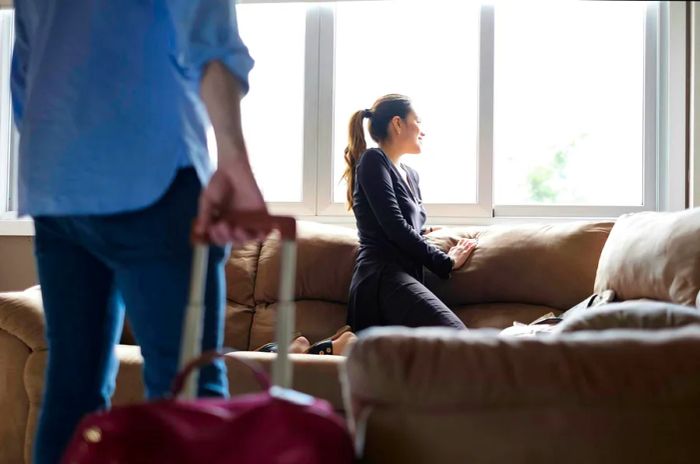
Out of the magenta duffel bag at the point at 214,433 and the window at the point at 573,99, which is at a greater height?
the window at the point at 573,99

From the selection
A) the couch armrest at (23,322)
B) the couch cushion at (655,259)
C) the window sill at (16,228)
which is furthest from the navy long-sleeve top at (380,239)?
the window sill at (16,228)

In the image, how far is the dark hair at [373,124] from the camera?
2.94 metres

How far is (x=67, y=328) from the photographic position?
38.9 inches

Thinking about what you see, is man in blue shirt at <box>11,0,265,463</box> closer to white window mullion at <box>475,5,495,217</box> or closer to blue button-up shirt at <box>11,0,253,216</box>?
blue button-up shirt at <box>11,0,253,216</box>

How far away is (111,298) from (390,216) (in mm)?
1768

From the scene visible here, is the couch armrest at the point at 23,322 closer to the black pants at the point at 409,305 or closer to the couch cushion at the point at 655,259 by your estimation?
the black pants at the point at 409,305

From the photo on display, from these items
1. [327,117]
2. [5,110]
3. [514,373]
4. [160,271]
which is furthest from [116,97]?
[5,110]

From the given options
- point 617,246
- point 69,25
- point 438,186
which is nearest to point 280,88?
point 438,186

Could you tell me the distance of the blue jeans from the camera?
909 mm

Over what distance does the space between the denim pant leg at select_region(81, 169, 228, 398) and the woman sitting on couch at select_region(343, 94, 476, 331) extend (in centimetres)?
165

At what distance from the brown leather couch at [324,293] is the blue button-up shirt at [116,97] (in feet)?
4.38

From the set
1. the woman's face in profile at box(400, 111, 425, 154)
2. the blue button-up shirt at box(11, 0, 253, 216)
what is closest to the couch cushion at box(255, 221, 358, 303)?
the woman's face in profile at box(400, 111, 425, 154)

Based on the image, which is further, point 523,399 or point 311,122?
point 311,122

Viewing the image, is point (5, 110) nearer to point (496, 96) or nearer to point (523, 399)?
point (496, 96)
